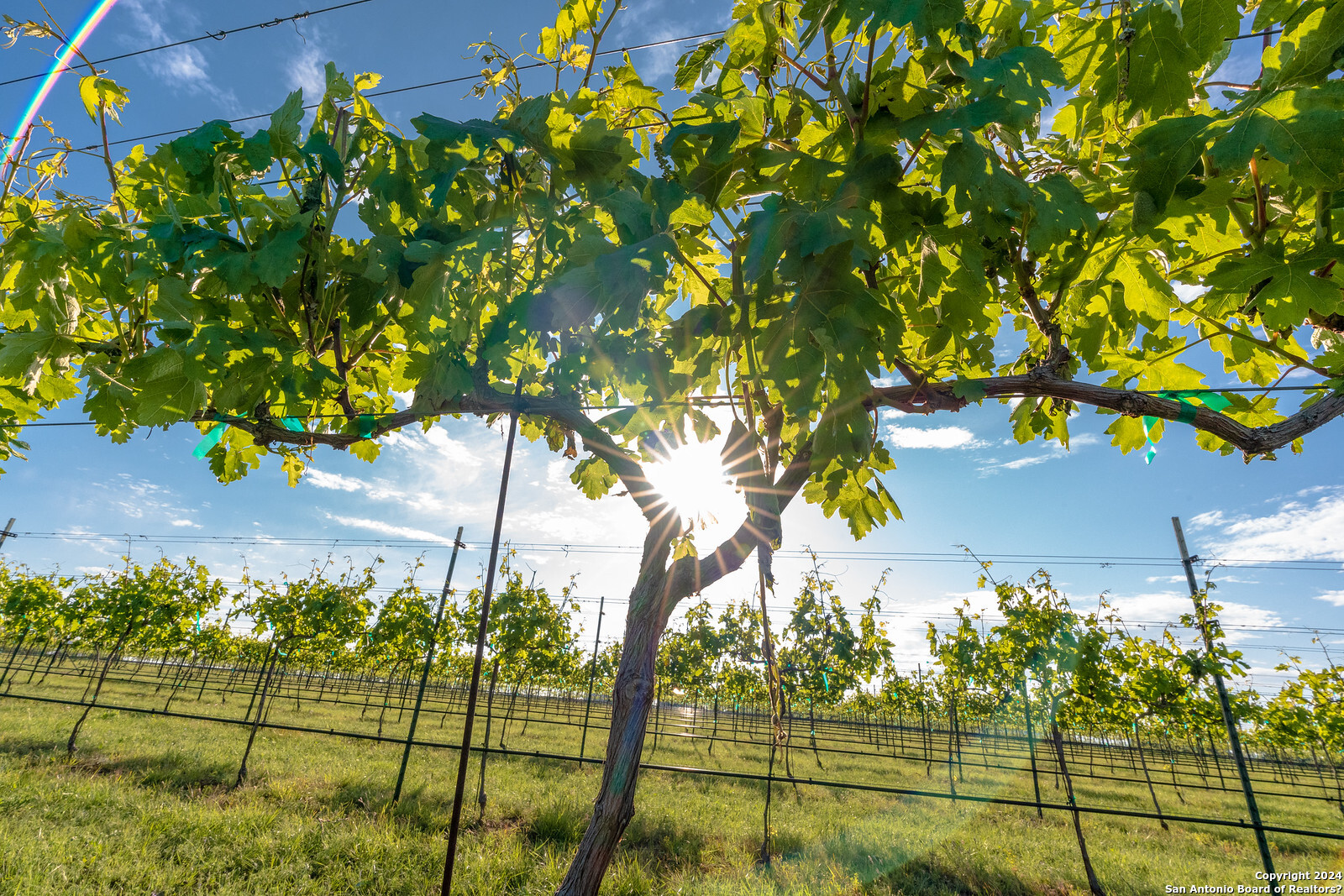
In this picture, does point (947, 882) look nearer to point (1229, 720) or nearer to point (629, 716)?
point (1229, 720)

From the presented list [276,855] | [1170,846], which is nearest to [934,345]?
[276,855]

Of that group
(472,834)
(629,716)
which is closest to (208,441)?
(629,716)

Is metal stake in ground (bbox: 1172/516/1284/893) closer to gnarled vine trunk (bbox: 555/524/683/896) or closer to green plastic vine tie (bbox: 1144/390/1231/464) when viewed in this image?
green plastic vine tie (bbox: 1144/390/1231/464)

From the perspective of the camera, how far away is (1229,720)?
657 centimetres

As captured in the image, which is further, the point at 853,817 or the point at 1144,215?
the point at 853,817

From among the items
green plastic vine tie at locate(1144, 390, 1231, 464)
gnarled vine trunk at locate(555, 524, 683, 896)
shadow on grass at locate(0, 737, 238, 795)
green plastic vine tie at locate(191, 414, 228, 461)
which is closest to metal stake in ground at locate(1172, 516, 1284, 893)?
green plastic vine tie at locate(1144, 390, 1231, 464)

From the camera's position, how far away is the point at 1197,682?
11328 mm

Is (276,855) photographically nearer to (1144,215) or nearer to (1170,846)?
(1144,215)

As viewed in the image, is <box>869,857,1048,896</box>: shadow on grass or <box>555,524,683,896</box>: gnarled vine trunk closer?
<box>555,524,683,896</box>: gnarled vine trunk

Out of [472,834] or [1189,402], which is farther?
[472,834]

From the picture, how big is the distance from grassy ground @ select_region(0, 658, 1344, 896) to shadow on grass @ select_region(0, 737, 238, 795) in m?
0.05

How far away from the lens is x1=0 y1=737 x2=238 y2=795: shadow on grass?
8234 millimetres

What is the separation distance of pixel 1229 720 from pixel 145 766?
15.9 meters

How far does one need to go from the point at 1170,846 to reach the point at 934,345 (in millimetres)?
13783
